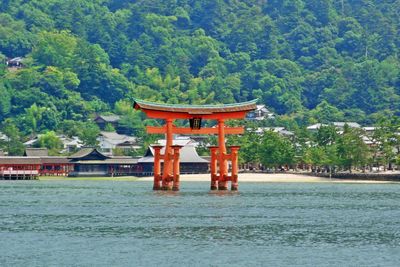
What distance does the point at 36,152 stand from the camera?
139m

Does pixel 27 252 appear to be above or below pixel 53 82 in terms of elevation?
below

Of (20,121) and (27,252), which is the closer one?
(27,252)

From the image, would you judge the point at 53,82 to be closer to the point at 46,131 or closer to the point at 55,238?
the point at 46,131

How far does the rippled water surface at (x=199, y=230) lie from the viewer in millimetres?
42656

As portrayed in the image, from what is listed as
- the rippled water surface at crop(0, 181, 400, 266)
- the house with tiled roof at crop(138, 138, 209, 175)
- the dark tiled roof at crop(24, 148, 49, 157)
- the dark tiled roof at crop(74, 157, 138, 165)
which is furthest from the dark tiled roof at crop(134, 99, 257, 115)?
the dark tiled roof at crop(24, 148, 49, 157)

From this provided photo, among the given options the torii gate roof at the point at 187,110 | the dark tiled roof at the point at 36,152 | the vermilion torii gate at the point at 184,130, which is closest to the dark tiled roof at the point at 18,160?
the dark tiled roof at the point at 36,152

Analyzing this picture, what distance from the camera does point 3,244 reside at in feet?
152

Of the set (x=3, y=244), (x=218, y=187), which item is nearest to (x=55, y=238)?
(x=3, y=244)

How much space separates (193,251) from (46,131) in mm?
123918

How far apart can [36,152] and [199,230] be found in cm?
8902

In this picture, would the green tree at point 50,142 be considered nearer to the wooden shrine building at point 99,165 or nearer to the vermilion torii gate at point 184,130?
the wooden shrine building at point 99,165

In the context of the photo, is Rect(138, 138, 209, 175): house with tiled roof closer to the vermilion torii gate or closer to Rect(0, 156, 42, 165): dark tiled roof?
Rect(0, 156, 42, 165): dark tiled roof

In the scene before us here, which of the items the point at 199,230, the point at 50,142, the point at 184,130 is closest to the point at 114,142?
the point at 50,142

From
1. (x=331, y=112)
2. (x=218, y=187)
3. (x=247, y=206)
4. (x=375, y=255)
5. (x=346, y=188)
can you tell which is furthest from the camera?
Result: (x=331, y=112)
